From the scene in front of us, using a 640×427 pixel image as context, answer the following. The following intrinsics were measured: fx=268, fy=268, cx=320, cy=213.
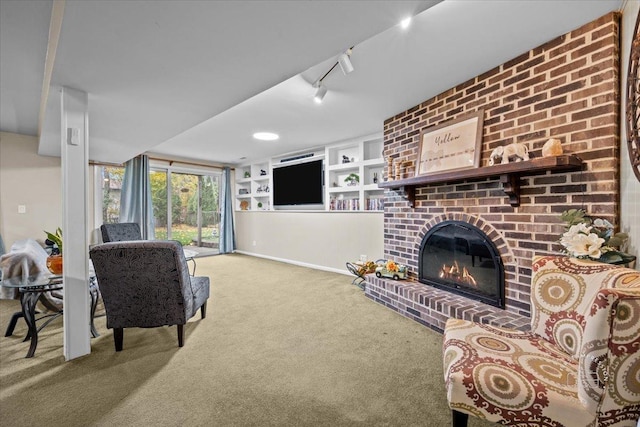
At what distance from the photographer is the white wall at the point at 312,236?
4.07 m

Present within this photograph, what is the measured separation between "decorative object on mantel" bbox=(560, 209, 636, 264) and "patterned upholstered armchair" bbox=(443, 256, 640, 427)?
0.16m

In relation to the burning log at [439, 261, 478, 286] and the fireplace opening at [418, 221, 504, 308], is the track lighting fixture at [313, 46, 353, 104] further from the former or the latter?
the burning log at [439, 261, 478, 286]

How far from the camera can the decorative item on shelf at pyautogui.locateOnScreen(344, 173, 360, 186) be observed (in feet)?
14.4

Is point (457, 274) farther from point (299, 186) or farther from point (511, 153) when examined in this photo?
point (299, 186)

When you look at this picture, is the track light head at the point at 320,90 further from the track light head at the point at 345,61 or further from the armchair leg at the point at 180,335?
the armchair leg at the point at 180,335

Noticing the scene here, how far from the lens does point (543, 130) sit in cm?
187

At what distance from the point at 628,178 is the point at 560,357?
40.8 inches

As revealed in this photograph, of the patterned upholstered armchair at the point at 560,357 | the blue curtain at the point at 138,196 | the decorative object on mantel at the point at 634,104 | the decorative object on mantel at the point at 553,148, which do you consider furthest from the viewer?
the blue curtain at the point at 138,196

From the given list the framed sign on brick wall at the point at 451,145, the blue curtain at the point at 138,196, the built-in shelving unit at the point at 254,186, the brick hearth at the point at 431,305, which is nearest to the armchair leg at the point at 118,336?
the brick hearth at the point at 431,305

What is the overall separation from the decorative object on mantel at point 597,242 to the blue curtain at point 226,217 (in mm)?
6118

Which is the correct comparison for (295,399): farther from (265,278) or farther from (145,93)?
(265,278)

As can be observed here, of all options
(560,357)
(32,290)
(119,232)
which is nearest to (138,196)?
(119,232)

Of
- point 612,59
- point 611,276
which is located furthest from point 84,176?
point 612,59

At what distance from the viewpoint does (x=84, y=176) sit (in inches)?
77.2
